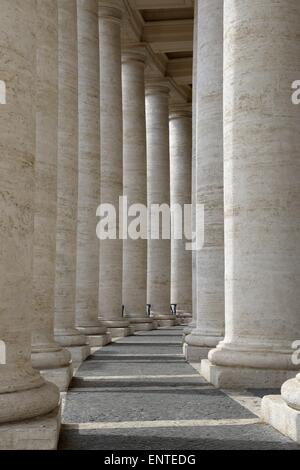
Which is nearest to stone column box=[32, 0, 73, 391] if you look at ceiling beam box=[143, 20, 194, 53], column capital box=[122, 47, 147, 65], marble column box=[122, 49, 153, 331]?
marble column box=[122, 49, 153, 331]

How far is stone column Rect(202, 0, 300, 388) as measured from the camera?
62.2m

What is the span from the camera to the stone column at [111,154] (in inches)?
5664

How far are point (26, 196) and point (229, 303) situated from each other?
2972cm

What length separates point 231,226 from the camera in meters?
65.0

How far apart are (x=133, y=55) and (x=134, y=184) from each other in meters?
35.5

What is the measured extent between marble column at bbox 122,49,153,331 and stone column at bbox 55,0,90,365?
71140 millimetres

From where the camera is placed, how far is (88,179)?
121375 mm

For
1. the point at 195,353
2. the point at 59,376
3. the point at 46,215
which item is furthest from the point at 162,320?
the point at 46,215

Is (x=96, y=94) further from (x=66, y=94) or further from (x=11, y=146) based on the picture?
(x=11, y=146)

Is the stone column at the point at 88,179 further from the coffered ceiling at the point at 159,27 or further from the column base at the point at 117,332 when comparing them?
the coffered ceiling at the point at 159,27

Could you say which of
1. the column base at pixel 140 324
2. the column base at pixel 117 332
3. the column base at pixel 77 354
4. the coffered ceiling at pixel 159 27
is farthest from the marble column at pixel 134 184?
the column base at pixel 77 354

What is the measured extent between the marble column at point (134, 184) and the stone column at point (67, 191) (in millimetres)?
71140

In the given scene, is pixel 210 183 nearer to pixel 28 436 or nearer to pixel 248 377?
pixel 248 377
